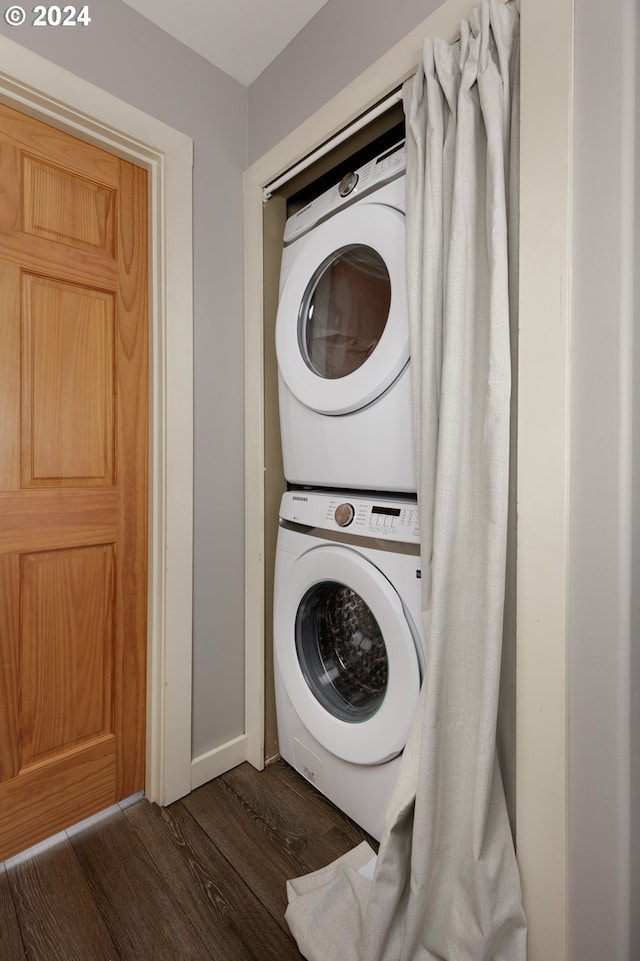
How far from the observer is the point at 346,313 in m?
1.33

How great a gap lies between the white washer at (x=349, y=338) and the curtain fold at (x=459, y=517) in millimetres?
126

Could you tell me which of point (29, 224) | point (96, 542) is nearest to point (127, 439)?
point (96, 542)

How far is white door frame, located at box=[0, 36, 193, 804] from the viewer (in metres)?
1.37

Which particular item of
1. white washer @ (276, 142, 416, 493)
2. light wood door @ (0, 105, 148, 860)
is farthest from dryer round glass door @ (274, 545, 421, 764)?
light wood door @ (0, 105, 148, 860)

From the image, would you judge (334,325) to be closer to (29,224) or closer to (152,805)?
(29,224)

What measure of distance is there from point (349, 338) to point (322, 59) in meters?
0.79

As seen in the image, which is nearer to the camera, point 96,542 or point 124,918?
point 124,918

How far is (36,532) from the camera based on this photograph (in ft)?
4.07

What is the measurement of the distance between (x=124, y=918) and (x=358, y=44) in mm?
2173

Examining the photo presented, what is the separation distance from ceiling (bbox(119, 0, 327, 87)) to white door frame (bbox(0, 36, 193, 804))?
0.28 metres

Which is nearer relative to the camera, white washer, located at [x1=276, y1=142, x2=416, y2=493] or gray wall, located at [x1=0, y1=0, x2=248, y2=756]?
white washer, located at [x1=276, y1=142, x2=416, y2=493]

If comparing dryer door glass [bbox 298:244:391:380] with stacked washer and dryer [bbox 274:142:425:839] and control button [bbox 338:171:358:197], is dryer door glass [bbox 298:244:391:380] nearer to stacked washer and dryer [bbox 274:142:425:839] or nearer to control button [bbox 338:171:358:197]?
stacked washer and dryer [bbox 274:142:425:839]

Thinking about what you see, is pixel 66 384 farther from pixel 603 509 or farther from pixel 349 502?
pixel 603 509

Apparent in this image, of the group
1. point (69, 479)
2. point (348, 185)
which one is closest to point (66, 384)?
point (69, 479)
